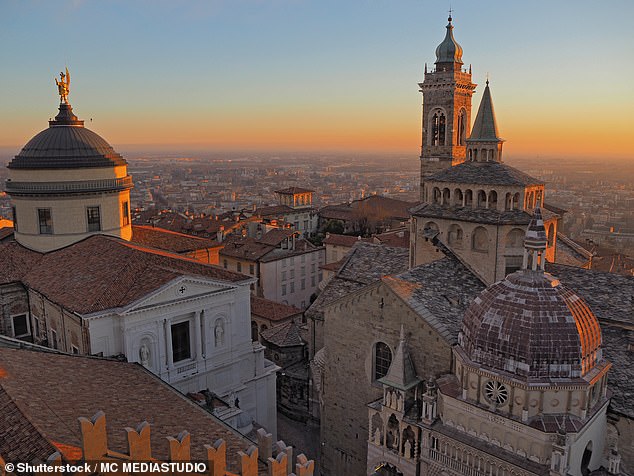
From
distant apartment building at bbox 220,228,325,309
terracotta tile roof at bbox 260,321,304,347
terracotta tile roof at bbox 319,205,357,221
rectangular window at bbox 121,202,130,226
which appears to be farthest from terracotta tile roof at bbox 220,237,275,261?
terracotta tile roof at bbox 319,205,357,221

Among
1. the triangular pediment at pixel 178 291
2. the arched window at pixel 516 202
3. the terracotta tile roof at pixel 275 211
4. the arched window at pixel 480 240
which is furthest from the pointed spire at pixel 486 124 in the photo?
the terracotta tile roof at pixel 275 211

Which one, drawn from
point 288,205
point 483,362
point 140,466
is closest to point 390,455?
point 483,362

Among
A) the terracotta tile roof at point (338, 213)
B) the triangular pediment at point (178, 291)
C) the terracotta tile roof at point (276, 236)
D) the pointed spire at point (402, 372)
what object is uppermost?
the triangular pediment at point (178, 291)

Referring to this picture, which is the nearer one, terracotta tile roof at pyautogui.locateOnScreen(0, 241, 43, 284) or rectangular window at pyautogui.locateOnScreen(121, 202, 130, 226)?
terracotta tile roof at pyautogui.locateOnScreen(0, 241, 43, 284)

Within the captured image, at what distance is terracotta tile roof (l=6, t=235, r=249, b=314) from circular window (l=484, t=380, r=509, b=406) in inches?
508

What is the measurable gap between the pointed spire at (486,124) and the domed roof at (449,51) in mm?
26734

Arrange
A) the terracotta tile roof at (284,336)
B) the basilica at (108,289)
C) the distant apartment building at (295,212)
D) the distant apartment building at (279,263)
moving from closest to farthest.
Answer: the basilica at (108,289) < the terracotta tile roof at (284,336) < the distant apartment building at (279,263) < the distant apartment building at (295,212)

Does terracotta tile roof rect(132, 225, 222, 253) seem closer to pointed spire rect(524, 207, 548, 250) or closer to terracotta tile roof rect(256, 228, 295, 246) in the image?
terracotta tile roof rect(256, 228, 295, 246)

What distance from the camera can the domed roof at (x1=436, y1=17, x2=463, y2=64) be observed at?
5481cm

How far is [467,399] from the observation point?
18.7 metres

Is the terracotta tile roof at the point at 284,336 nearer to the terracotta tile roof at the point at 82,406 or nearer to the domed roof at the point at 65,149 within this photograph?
the domed roof at the point at 65,149

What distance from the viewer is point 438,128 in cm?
5562

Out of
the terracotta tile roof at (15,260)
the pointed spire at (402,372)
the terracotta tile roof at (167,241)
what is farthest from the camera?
the terracotta tile roof at (167,241)

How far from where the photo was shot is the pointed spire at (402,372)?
2136cm
